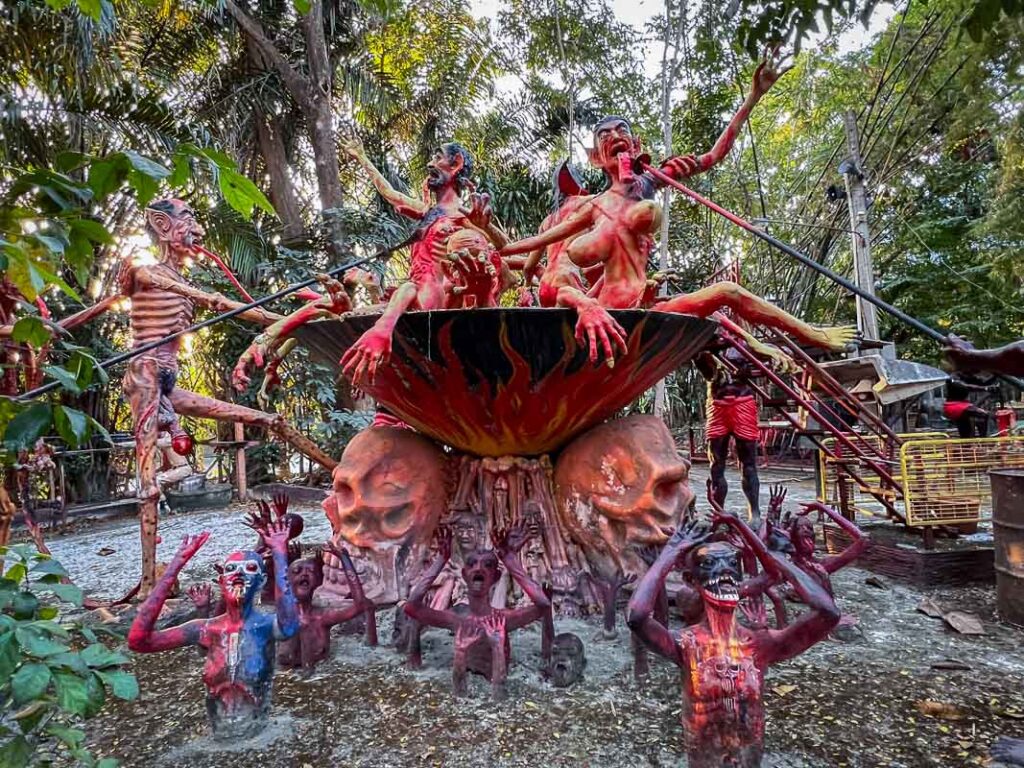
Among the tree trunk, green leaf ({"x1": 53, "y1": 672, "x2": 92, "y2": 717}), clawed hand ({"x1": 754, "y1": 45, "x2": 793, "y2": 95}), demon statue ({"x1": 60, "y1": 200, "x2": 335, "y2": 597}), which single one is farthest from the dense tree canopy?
green leaf ({"x1": 53, "y1": 672, "x2": 92, "y2": 717})

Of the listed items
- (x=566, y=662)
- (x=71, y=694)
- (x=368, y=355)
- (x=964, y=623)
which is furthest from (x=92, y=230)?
(x=964, y=623)

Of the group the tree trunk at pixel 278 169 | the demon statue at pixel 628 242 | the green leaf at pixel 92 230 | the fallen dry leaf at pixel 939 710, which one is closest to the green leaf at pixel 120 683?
the green leaf at pixel 92 230

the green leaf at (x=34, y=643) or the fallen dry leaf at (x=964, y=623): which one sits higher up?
the green leaf at (x=34, y=643)

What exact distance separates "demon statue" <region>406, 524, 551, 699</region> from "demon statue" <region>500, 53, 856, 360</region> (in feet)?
4.77

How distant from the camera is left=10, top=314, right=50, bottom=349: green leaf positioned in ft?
3.59

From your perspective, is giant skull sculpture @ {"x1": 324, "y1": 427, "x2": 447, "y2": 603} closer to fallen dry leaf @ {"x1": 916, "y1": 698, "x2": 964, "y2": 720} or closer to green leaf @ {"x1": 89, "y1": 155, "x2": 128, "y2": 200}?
fallen dry leaf @ {"x1": 916, "y1": 698, "x2": 964, "y2": 720}

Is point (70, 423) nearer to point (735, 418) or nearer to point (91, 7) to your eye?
point (91, 7)

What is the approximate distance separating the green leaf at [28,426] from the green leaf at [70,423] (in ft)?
0.05

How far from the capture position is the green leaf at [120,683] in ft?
3.63

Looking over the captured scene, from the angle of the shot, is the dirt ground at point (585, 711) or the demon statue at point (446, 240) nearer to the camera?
the dirt ground at point (585, 711)

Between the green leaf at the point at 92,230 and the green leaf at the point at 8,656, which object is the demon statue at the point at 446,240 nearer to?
the green leaf at the point at 92,230

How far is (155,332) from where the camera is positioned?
13.2 ft

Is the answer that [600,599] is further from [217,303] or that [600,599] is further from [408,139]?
[408,139]

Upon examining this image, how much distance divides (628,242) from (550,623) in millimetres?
2235
